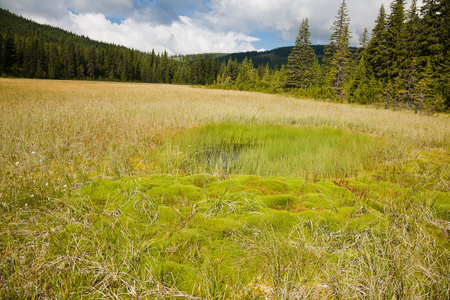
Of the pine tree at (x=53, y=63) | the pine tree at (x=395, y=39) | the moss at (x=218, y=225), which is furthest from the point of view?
the pine tree at (x=53, y=63)

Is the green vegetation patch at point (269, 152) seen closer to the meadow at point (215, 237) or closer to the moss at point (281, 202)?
the meadow at point (215, 237)

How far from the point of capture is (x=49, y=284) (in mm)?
1530

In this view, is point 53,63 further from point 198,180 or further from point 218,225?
point 218,225

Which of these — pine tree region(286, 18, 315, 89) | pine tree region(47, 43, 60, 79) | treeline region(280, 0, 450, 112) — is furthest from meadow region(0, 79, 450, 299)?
pine tree region(47, 43, 60, 79)

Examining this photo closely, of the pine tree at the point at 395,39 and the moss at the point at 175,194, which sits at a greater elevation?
the pine tree at the point at 395,39

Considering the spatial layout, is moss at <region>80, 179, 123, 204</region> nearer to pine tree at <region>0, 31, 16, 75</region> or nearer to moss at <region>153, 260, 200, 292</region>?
moss at <region>153, 260, 200, 292</region>

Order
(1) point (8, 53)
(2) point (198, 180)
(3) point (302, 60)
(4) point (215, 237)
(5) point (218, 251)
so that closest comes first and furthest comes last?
1. (5) point (218, 251)
2. (4) point (215, 237)
3. (2) point (198, 180)
4. (3) point (302, 60)
5. (1) point (8, 53)

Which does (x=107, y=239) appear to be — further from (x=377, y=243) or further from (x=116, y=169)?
(x=377, y=243)

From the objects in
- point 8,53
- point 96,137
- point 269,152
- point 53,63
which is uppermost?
point 8,53

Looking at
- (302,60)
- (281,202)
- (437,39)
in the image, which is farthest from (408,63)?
(281,202)

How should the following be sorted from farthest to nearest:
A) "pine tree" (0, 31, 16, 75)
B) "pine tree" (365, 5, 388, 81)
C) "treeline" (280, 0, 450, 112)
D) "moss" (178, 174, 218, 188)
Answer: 1. "pine tree" (0, 31, 16, 75)
2. "pine tree" (365, 5, 388, 81)
3. "treeline" (280, 0, 450, 112)
4. "moss" (178, 174, 218, 188)

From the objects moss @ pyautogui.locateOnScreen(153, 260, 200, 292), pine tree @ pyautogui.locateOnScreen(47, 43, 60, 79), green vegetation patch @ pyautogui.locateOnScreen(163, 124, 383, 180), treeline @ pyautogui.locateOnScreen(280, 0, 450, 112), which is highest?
pine tree @ pyautogui.locateOnScreen(47, 43, 60, 79)

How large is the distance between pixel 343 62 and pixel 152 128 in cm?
3135

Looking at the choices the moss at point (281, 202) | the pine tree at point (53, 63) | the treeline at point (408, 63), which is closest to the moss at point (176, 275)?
the moss at point (281, 202)
